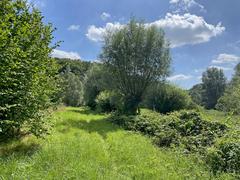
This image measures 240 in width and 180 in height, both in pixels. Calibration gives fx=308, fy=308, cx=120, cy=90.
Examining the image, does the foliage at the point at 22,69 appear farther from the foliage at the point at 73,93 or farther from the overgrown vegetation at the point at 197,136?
the foliage at the point at 73,93

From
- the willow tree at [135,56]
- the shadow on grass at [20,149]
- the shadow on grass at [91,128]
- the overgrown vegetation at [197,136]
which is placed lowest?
the shadow on grass at [20,149]

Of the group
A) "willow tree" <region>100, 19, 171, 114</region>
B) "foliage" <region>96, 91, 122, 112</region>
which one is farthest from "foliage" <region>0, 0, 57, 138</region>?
"foliage" <region>96, 91, 122, 112</region>

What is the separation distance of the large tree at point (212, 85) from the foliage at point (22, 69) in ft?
245

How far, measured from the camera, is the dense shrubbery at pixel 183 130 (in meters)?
14.0

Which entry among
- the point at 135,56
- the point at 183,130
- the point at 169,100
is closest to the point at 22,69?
the point at 183,130

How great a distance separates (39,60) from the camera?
11.8m

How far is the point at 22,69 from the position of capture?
10.7 meters

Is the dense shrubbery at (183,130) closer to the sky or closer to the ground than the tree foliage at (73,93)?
closer to the ground

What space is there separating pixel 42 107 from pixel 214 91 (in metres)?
78.3

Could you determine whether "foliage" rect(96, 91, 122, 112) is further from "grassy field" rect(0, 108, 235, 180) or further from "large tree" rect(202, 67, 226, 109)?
"large tree" rect(202, 67, 226, 109)

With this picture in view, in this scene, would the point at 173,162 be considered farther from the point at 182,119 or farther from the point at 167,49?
the point at 167,49

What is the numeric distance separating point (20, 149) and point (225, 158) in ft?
23.2

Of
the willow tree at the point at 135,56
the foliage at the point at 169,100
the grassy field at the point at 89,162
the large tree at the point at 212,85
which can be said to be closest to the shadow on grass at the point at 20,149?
the grassy field at the point at 89,162

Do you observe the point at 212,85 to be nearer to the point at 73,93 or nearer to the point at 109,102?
the point at 73,93
